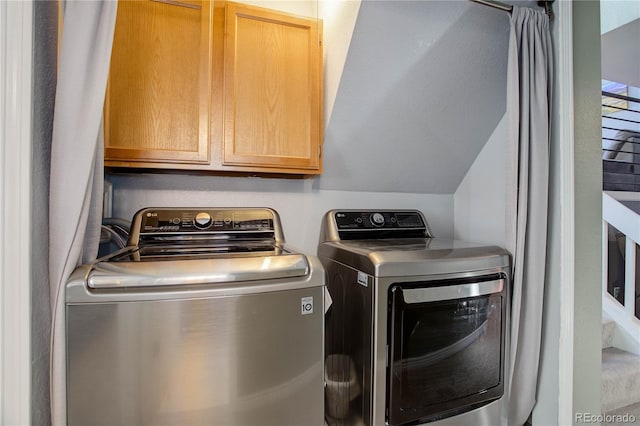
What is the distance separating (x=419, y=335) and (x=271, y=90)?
131 centimetres

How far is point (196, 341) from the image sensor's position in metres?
0.86

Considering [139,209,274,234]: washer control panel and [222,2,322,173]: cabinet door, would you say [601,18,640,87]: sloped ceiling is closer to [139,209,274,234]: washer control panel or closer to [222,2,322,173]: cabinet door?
[222,2,322,173]: cabinet door

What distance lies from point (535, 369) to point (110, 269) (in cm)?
185

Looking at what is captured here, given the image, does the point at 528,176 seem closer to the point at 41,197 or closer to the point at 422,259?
the point at 422,259

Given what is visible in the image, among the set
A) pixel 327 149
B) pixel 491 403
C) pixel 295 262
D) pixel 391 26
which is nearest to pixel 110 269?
pixel 295 262

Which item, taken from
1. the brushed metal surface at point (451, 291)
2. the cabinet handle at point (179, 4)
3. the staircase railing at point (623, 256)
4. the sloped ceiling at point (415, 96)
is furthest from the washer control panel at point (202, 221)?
the staircase railing at point (623, 256)

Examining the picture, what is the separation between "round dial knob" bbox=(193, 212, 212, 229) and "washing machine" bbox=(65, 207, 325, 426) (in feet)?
1.39

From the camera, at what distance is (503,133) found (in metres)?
1.83

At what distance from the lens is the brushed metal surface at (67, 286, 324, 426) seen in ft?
2.63

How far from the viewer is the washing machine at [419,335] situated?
3.78 ft

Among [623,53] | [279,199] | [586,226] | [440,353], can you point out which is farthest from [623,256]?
[279,199]

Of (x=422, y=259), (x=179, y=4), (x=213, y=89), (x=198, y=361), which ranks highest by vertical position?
(x=179, y=4)

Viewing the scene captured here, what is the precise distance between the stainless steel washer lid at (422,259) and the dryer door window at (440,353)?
0.25ft

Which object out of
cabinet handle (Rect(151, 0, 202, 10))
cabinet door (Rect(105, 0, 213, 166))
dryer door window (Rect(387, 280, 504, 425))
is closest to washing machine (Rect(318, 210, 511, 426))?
dryer door window (Rect(387, 280, 504, 425))
